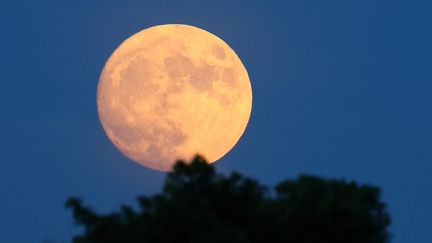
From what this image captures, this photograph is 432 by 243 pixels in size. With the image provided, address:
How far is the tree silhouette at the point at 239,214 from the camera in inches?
1088

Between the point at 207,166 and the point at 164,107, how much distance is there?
11178 millimetres

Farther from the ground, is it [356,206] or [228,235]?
[356,206]

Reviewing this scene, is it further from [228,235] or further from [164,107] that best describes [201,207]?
[164,107]

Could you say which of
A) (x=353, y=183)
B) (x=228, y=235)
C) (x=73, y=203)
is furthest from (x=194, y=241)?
(x=353, y=183)

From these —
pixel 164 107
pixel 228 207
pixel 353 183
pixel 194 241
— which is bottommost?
pixel 194 241

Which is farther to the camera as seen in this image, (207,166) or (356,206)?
(356,206)

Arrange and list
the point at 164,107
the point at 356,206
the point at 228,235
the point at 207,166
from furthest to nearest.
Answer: the point at 164,107 → the point at 356,206 → the point at 207,166 → the point at 228,235

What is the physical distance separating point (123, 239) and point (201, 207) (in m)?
2.70

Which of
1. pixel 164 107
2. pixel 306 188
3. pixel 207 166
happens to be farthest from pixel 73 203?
pixel 164 107

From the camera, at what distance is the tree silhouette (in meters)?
27.6

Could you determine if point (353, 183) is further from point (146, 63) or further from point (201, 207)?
point (146, 63)

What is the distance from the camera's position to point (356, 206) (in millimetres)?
31078

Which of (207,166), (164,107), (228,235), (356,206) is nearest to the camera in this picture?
(228,235)

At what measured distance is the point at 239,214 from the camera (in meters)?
29.9
